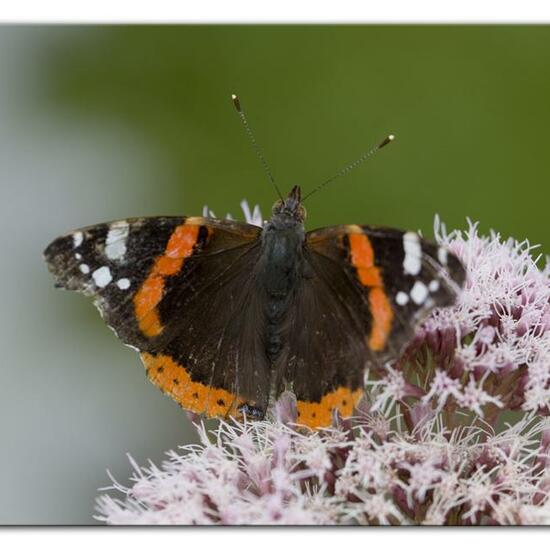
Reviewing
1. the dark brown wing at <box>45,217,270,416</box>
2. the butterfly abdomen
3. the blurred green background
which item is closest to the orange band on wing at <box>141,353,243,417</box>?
the dark brown wing at <box>45,217,270,416</box>

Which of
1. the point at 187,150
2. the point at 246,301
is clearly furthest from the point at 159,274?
the point at 187,150

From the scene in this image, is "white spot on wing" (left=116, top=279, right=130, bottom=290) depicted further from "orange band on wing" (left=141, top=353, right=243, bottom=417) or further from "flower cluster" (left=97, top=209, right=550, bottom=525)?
"flower cluster" (left=97, top=209, right=550, bottom=525)

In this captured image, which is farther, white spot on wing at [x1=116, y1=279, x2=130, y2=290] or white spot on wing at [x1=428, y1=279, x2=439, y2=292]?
white spot on wing at [x1=116, y1=279, x2=130, y2=290]

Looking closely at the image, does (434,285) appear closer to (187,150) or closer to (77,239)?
(77,239)

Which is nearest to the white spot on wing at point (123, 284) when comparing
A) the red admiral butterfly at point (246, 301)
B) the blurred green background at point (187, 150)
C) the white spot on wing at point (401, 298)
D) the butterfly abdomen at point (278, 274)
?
the red admiral butterfly at point (246, 301)

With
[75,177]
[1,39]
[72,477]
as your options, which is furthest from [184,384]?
[1,39]

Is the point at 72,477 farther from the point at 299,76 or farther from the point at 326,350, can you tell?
the point at 299,76

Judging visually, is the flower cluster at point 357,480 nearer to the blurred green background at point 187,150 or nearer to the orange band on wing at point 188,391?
the orange band on wing at point 188,391
